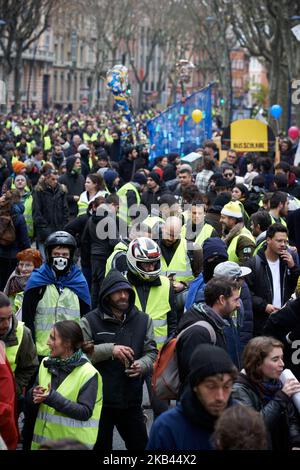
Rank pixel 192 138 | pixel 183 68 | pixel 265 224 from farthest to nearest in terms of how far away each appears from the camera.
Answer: pixel 183 68
pixel 192 138
pixel 265 224

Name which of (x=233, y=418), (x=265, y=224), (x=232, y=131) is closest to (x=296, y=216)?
(x=265, y=224)

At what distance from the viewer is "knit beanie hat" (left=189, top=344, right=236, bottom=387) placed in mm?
4730

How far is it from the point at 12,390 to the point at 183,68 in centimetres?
2755

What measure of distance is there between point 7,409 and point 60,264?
202 centimetres

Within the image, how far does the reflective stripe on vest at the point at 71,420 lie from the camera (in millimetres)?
5934

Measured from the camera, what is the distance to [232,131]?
2283cm

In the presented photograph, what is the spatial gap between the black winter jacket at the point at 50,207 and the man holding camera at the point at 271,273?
18.8ft

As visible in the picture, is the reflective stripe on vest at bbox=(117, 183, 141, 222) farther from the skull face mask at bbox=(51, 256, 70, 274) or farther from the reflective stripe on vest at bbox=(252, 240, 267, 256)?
the skull face mask at bbox=(51, 256, 70, 274)

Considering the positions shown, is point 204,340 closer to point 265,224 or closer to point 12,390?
point 12,390

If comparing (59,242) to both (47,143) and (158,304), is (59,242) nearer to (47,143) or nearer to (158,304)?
(158,304)

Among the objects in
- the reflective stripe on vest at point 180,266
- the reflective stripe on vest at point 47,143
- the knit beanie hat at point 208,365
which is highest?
the reflective stripe on vest at point 47,143

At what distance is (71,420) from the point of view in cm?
593

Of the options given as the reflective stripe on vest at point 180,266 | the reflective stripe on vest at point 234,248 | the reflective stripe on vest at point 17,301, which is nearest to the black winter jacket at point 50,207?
the reflective stripe on vest at point 234,248

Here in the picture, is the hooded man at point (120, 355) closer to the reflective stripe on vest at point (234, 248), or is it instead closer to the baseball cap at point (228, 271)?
the baseball cap at point (228, 271)
